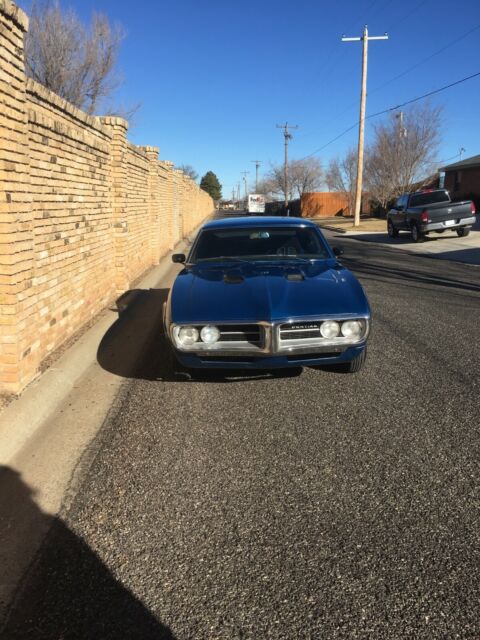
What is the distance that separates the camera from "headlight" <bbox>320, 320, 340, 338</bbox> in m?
3.95

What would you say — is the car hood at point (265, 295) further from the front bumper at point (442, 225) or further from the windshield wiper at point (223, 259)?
the front bumper at point (442, 225)

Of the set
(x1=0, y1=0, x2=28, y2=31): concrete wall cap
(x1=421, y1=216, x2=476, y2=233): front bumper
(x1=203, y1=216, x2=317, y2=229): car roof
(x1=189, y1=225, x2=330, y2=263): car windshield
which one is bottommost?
(x1=421, y1=216, x2=476, y2=233): front bumper

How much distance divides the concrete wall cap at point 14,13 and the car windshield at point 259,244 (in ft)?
8.29

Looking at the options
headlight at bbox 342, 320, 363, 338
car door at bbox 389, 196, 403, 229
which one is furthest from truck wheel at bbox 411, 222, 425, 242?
headlight at bbox 342, 320, 363, 338

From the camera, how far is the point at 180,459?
3.26 m

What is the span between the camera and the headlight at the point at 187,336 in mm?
3949

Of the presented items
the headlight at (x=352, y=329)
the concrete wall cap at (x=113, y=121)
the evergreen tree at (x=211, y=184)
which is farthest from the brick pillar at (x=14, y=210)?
the evergreen tree at (x=211, y=184)

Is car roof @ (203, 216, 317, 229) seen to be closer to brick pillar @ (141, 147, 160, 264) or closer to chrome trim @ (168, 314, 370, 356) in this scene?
chrome trim @ (168, 314, 370, 356)

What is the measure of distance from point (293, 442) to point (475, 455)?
1148mm

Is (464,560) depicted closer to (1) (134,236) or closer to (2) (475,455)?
(2) (475,455)

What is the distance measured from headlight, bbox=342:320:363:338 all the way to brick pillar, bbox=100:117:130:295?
538cm

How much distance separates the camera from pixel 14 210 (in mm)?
3809

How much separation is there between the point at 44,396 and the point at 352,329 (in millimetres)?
2501

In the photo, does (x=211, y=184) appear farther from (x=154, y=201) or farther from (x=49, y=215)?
(x=49, y=215)
